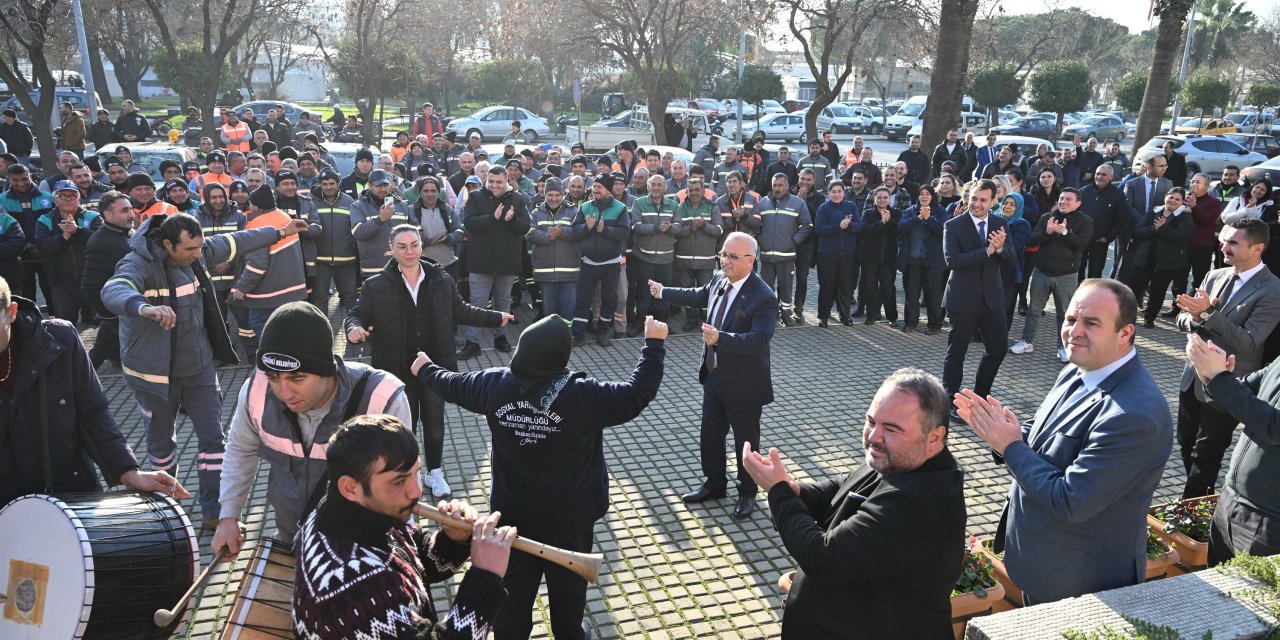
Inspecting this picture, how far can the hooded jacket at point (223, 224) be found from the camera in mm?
8688

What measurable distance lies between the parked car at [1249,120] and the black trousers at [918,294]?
38637 mm

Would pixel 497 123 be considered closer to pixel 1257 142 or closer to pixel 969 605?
pixel 1257 142

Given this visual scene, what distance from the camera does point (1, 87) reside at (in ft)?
127

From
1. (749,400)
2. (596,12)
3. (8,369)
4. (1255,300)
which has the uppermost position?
(596,12)

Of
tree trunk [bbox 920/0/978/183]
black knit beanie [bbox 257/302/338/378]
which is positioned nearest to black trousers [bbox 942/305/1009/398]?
black knit beanie [bbox 257/302/338/378]

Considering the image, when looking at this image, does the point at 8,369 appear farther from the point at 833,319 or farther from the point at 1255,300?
the point at 833,319

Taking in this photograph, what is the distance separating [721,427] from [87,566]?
389 centimetres

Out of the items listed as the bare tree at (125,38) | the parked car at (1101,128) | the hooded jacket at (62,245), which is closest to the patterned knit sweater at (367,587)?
the hooded jacket at (62,245)

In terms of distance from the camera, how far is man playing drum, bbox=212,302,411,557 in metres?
3.25

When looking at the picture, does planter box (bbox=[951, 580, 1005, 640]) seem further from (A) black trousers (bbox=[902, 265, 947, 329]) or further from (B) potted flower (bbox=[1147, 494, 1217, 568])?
(A) black trousers (bbox=[902, 265, 947, 329])

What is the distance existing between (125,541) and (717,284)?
12.9 feet

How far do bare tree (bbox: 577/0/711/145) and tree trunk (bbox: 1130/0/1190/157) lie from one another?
11400 millimetres

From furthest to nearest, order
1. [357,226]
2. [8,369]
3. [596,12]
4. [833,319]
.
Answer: [596,12], [833,319], [357,226], [8,369]

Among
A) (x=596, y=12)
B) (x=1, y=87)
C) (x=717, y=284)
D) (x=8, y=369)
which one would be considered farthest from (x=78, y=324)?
(x=1, y=87)
